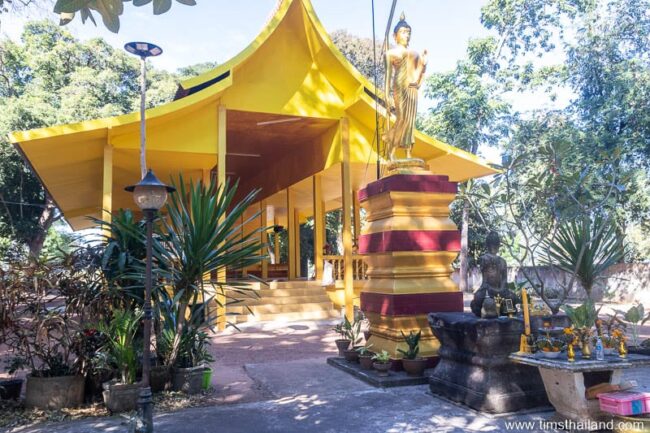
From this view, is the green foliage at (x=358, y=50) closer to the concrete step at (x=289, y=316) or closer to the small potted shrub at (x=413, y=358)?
the concrete step at (x=289, y=316)

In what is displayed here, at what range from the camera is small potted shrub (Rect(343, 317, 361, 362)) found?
6.67 m

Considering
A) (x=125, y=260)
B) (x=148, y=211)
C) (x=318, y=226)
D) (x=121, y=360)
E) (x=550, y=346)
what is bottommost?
(x=121, y=360)

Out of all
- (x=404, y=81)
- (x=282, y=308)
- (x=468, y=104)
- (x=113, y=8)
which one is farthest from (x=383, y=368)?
(x=468, y=104)

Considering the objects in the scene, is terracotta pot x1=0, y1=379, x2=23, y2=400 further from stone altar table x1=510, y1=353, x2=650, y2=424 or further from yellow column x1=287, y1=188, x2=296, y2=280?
yellow column x1=287, y1=188, x2=296, y2=280

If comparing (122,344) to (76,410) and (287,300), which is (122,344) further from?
(287,300)

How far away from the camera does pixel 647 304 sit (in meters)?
18.2

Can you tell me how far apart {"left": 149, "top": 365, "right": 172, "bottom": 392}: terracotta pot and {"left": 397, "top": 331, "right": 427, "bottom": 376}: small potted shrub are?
2.55 meters

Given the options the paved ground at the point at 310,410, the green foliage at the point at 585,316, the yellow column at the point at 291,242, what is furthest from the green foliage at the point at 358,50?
the green foliage at the point at 585,316

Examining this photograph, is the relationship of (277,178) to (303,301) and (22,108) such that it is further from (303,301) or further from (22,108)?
(22,108)

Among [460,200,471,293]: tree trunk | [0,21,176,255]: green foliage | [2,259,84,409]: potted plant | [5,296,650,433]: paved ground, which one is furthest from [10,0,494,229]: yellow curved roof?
[460,200,471,293]: tree trunk

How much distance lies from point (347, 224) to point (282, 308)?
2511 mm

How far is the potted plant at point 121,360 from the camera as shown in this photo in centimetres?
484

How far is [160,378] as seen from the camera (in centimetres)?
538

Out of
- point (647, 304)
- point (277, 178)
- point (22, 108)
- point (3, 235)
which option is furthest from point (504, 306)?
point (3, 235)
